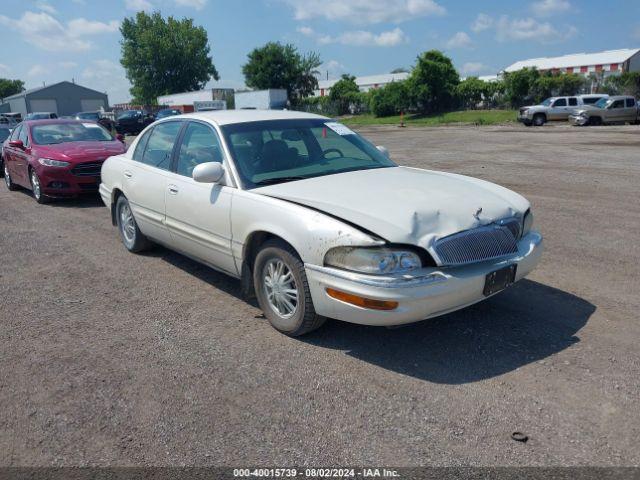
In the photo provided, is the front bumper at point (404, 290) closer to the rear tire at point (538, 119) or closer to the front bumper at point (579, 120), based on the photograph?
the front bumper at point (579, 120)

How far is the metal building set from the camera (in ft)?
250

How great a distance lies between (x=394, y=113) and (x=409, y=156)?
32741mm

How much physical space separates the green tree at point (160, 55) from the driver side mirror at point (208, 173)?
8359 cm

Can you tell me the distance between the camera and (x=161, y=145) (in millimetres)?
5770

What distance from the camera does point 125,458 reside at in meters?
2.88

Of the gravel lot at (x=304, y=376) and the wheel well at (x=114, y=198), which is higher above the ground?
the wheel well at (x=114, y=198)

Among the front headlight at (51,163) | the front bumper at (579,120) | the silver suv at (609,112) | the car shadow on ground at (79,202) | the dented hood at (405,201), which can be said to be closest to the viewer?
the dented hood at (405,201)

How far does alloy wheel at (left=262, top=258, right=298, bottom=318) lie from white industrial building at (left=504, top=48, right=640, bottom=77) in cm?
5129

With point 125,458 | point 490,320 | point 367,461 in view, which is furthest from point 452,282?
point 125,458

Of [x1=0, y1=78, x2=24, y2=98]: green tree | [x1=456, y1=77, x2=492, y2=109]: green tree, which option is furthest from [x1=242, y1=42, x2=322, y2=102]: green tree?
[x1=0, y1=78, x2=24, y2=98]: green tree

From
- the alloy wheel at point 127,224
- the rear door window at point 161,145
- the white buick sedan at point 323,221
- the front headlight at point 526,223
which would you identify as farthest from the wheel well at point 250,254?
the alloy wheel at point 127,224

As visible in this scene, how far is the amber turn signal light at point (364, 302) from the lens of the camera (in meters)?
3.51

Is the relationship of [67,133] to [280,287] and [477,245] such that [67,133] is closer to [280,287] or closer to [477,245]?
[280,287]

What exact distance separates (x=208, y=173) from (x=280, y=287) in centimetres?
112
